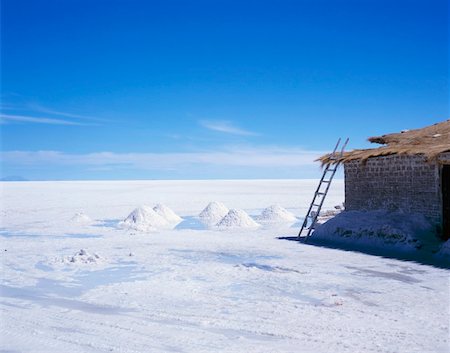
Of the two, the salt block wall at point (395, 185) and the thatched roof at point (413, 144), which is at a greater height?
the thatched roof at point (413, 144)

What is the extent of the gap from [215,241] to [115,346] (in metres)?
8.73

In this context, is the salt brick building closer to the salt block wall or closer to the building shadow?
the salt block wall

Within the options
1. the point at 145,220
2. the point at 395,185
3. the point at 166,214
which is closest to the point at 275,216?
the point at 166,214

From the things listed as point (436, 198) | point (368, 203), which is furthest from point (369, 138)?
point (436, 198)

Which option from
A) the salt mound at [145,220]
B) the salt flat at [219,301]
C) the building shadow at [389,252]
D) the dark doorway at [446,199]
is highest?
the dark doorway at [446,199]

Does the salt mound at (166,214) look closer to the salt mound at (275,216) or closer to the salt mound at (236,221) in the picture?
the salt mound at (236,221)

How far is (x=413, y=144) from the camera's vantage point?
1249 centimetres

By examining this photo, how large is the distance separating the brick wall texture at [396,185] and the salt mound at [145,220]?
725 cm

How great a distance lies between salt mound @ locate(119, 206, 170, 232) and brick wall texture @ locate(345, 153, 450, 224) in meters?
7.25

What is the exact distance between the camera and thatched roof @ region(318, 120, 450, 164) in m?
11.3

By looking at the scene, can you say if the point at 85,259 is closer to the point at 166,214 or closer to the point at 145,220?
the point at 145,220

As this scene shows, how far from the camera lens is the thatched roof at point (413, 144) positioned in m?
11.3

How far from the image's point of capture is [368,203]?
→ 43.7ft

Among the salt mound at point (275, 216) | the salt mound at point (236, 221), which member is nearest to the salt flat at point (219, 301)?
the salt mound at point (236, 221)
